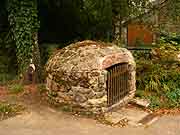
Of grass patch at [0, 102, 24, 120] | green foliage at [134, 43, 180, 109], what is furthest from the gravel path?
green foliage at [134, 43, 180, 109]

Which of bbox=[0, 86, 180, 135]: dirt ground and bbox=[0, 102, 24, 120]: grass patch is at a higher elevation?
bbox=[0, 102, 24, 120]: grass patch

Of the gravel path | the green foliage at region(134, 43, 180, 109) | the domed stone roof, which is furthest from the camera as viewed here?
the green foliage at region(134, 43, 180, 109)

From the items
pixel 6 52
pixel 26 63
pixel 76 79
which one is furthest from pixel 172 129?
pixel 6 52

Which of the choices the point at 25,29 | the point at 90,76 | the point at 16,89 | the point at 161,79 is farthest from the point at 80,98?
the point at 25,29

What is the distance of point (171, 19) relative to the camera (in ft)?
43.9

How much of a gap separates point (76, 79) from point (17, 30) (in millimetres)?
4866

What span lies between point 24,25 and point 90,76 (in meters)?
4.86

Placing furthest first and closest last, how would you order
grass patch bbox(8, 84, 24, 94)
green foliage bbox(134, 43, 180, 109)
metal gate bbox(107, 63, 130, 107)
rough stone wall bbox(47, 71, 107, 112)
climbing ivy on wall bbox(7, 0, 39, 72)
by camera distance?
climbing ivy on wall bbox(7, 0, 39, 72), grass patch bbox(8, 84, 24, 94), green foliage bbox(134, 43, 180, 109), metal gate bbox(107, 63, 130, 107), rough stone wall bbox(47, 71, 107, 112)

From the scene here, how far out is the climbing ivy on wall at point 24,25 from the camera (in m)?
12.2

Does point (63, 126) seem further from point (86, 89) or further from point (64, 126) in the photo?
point (86, 89)

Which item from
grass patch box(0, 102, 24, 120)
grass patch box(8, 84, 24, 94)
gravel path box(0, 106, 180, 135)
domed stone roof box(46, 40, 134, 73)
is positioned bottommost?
gravel path box(0, 106, 180, 135)

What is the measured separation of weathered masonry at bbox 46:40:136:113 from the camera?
8.36 metres

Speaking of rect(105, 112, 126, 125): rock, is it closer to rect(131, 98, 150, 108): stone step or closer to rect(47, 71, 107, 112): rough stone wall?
rect(47, 71, 107, 112): rough stone wall

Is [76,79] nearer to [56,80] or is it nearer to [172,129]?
[56,80]
